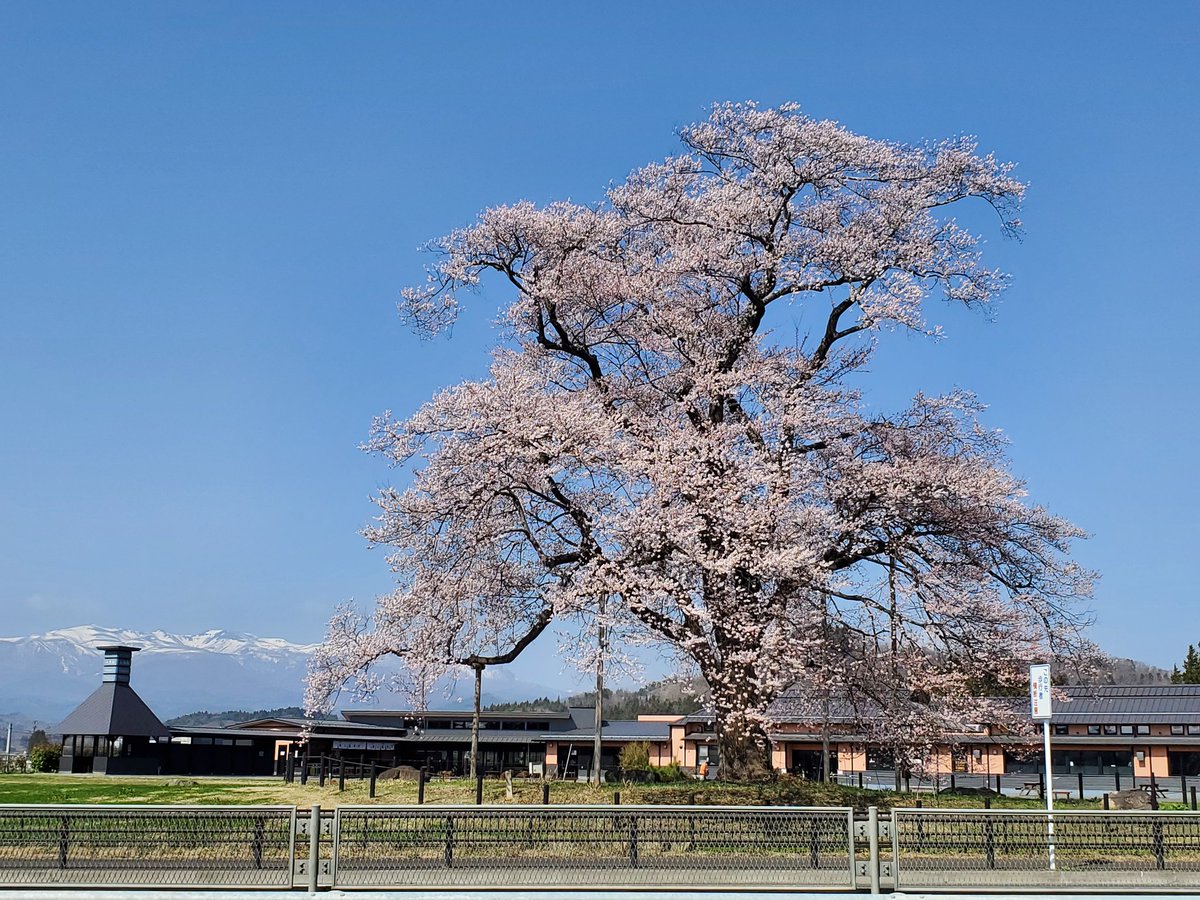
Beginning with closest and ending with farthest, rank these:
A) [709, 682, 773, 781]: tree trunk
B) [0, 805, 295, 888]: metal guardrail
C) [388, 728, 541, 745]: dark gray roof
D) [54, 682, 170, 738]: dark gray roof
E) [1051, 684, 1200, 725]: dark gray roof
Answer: [0, 805, 295, 888]: metal guardrail
[709, 682, 773, 781]: tree trunk
[54, 682, 170, 738]: dark gray roof
[1051, 684, 1200, 725]: dark gray roof
[388, 728, 541, 745]: dark gray roof

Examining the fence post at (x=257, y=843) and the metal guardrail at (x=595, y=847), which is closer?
the fence post at (x=257, y=843)

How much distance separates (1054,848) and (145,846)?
516 inches

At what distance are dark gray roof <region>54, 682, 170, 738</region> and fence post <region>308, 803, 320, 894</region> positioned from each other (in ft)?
159

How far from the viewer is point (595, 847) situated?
17109 mm

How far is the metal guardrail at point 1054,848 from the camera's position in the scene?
55.9 feet

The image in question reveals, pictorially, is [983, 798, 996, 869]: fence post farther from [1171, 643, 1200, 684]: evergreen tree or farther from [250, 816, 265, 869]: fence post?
[1171, 643, 1200, 684]: evergreen tree

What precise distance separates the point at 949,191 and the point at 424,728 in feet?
221

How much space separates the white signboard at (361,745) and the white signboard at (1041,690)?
54823 millimetres

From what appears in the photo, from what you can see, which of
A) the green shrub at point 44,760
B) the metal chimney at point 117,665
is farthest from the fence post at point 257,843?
the green shrub at point 44,760

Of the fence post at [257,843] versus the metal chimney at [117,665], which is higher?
the metal chimney at [117,665]

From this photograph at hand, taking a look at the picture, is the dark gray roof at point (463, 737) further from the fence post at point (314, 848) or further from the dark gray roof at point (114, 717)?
the fence post at point (314, 848)

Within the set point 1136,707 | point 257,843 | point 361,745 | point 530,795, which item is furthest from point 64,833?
point 1136,707

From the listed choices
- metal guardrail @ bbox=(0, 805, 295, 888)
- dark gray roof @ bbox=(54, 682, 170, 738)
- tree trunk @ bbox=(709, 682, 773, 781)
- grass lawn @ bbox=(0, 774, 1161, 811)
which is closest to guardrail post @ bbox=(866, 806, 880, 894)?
metal guardrail @ bbox=(0, 805, 295, 888)

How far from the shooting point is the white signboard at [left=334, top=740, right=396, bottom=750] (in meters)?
70.2
